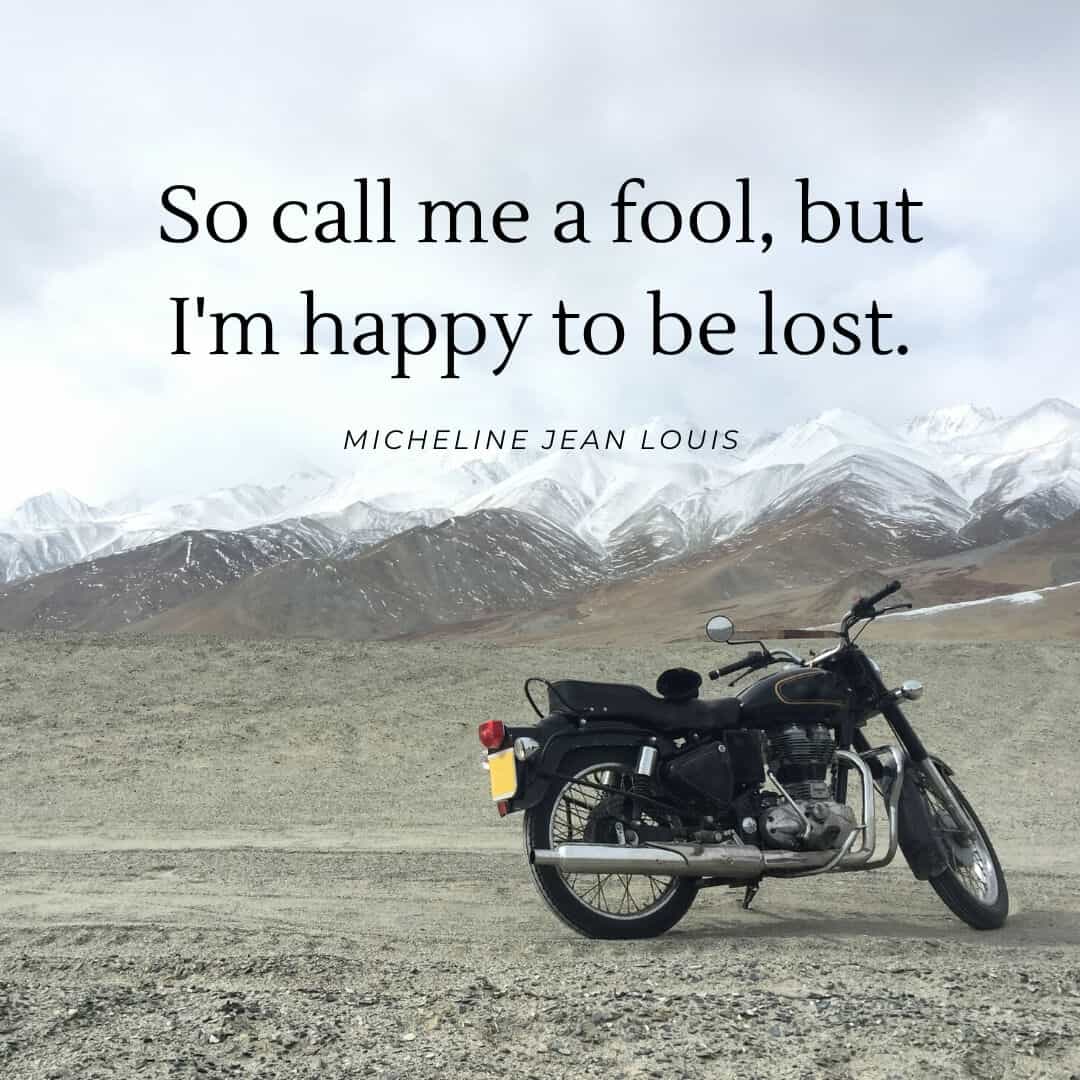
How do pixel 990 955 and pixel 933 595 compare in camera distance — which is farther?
pixel 933 595

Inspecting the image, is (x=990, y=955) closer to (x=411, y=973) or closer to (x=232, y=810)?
(x=411, y=973)

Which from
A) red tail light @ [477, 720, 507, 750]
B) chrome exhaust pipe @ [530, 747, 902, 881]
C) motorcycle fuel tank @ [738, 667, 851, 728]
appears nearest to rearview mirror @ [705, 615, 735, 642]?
motorcycle fuel tank @ [738, 667, 851, 728]

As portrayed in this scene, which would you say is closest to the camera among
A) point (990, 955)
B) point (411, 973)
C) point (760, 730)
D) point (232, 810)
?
point (411, 973)

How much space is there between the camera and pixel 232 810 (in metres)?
10.1

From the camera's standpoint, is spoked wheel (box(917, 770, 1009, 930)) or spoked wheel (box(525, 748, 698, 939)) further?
spoked wheel (box(917, 770, 1009, 930))

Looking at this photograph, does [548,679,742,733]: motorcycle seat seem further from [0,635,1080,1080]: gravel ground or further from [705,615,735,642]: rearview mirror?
[0,635,1080,1080]: gravel ground

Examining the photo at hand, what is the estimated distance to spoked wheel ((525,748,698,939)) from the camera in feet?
17.4

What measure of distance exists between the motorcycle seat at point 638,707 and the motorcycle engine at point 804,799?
0.31 m

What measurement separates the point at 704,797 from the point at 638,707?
1.83ft

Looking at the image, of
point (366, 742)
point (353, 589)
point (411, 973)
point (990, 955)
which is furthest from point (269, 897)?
point (353, 589)

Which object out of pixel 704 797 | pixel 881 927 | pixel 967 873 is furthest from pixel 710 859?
pixel 967 873

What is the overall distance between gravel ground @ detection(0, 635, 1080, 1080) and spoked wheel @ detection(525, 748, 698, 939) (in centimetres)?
17

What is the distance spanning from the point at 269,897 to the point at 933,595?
250ft

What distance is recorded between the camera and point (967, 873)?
5.96m
